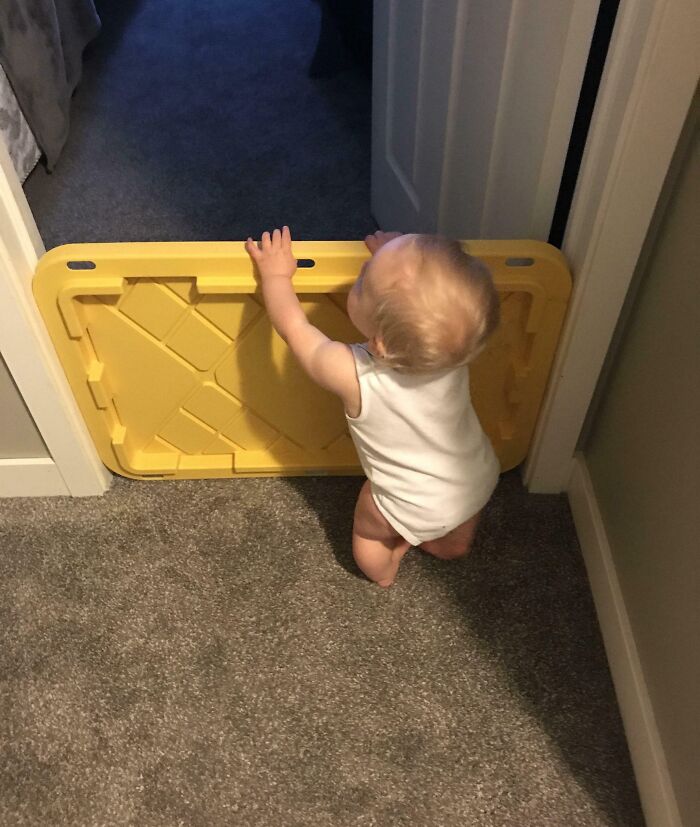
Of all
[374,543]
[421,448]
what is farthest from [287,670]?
[421,448]

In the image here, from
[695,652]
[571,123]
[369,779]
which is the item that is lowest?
[369,779]

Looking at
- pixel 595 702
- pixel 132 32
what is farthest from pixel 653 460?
pixel 132 32

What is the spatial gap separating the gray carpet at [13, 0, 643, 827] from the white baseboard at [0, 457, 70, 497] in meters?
0.02

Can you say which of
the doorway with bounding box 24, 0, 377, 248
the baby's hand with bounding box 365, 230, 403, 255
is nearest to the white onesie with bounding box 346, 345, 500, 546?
the baby's hand with bounding box 365, 230, 403, 255

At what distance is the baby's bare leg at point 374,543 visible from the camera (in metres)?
1.04

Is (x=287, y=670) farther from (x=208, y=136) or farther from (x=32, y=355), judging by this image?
(x=208, y=136)

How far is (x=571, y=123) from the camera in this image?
927mm

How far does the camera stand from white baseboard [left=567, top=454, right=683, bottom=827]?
34.6 inches

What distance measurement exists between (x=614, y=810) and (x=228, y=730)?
50 cm

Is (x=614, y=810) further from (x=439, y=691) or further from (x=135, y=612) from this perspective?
(x=135, y=612)

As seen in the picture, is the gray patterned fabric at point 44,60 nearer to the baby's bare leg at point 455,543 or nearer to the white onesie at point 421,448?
the white onesie at point 421,448

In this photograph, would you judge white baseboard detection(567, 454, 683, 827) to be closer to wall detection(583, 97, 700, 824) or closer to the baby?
wall detection(583, 97, 700, 824)

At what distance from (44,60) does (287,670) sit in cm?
154

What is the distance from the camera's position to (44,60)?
1.77 meters
